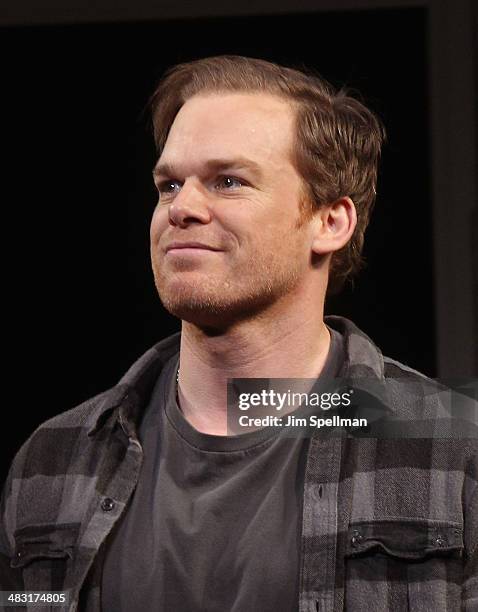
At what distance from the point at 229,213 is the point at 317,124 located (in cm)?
19

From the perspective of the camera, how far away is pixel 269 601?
1.25 m

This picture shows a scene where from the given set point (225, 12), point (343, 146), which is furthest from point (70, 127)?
point (343, 146)

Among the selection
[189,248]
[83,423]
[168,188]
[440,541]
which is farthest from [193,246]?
[440,541]

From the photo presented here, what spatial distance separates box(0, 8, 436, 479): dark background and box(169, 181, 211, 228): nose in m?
0.20

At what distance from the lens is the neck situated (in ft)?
4.47

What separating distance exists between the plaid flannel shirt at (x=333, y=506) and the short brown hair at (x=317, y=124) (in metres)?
0.16

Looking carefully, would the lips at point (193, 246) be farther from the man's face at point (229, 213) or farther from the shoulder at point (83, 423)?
the shoulder at point (83, 423)

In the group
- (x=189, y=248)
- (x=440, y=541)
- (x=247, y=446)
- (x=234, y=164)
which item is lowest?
(x=440, y=541)

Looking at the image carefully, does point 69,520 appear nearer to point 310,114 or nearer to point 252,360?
point 252,360

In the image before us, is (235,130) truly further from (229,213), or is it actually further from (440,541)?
(440,541)

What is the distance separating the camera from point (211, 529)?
1.30m

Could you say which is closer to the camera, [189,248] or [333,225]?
[189,248]

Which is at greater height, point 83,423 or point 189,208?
point 189,208

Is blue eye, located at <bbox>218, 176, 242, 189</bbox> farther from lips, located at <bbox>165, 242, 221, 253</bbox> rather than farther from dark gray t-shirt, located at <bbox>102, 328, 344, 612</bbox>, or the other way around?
dark gray t-shirt, located at <bbox>102, 328, 344, 612</bbox>
